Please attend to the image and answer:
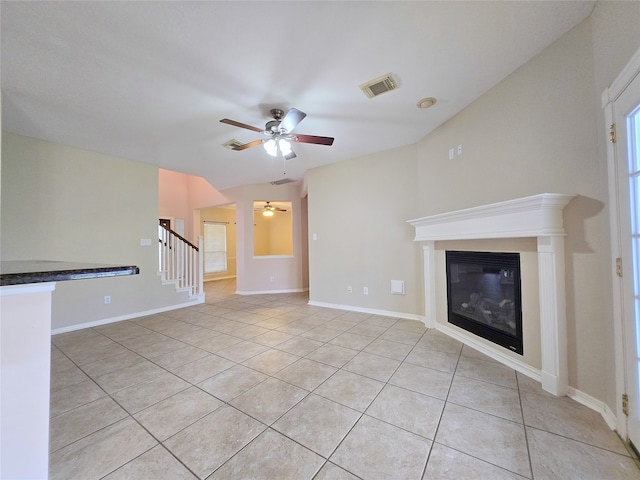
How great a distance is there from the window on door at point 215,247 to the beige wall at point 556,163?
6541 millimetres

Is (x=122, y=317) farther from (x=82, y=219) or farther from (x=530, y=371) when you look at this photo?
(x=530, y=371)

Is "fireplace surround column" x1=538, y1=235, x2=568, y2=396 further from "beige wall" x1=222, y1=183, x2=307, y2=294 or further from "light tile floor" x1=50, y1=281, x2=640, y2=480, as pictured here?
"beige wall" x1=222, y1=183, x2=307, y2=294

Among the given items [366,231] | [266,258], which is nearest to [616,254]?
[366,231]

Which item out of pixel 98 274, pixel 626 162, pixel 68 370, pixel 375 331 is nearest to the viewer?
pixel 98 274

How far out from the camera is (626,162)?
137 cm

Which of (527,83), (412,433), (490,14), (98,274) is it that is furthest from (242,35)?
(412,433)

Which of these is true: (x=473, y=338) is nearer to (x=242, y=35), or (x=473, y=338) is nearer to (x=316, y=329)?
(x=316, y=329)

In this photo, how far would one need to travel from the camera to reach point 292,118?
2.29 m

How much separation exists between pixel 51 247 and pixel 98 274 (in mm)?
3807

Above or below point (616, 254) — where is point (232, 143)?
above

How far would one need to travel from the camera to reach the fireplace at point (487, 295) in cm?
225

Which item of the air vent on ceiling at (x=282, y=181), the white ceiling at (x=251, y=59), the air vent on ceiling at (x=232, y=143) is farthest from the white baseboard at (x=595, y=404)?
the air vent on ceiling at (x=282, y=181)

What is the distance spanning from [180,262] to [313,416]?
4281 millimetres

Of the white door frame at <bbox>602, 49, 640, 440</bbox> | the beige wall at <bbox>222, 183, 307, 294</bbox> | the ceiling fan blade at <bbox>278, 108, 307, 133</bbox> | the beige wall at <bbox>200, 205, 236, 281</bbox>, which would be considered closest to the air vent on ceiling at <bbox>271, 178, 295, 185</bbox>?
the beige wall at <bbox>222, 183, 307, 294</bbox>
